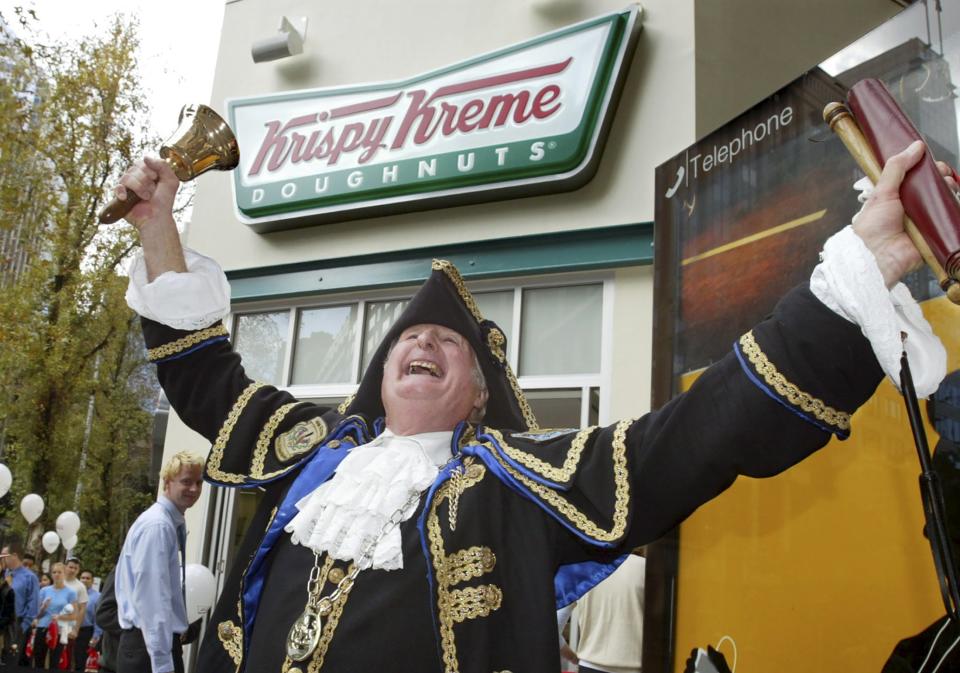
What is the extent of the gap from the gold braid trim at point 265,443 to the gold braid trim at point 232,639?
338 millimetres

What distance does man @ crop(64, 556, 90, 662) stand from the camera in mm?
7770

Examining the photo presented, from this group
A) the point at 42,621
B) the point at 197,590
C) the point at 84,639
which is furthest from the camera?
the point at 84,639

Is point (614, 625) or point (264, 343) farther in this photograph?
point (264, 343)

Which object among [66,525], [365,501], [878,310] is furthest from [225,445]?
[66,525]

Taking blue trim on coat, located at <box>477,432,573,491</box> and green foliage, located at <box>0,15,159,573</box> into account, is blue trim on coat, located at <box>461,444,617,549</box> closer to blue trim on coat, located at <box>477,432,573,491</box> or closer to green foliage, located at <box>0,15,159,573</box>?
blue trim on coat, located at <box>477,432,573,491</box>

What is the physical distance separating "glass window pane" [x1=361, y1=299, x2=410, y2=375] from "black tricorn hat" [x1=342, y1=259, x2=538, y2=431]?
3.39 meters

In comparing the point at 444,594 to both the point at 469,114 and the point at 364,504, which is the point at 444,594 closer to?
the point at 364,504

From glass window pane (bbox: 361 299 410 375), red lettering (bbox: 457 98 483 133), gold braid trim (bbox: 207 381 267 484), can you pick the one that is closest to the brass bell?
gold braid trim (bbox: 207 381 267 484)

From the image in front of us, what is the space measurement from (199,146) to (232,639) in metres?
1.18

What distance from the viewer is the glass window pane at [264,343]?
6043mm

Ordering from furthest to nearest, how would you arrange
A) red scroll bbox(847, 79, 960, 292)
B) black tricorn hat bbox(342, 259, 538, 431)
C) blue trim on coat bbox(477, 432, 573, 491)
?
black tricorn hat bbox(342, 259, 538, 431) < blue trim on coat bbox(477, 432, 573, 491) < red scroll bbox(847, 79, 960, 292)

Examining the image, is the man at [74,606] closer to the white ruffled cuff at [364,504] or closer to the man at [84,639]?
the man at [84,639]

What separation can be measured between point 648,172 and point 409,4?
96.3 inches

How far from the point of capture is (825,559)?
2.23 metres
